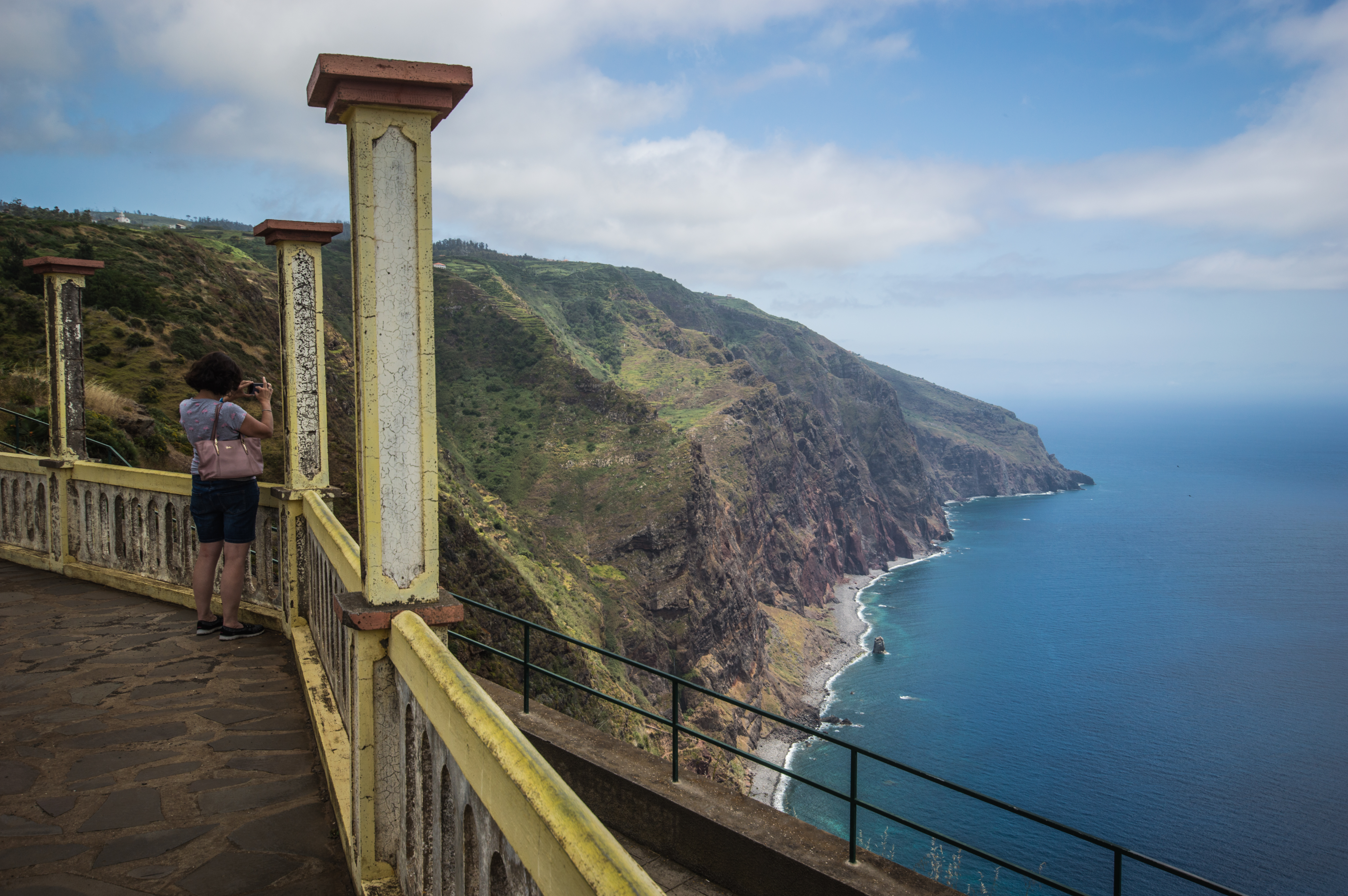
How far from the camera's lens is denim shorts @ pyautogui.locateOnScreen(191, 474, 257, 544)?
5.77m

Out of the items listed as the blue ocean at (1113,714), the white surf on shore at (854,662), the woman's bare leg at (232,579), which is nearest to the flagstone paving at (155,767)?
the woman's bare leg at (232,579)

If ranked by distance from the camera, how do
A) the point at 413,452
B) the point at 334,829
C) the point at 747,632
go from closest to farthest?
the point at 413,452
the point at 334,829
the point at 747,632

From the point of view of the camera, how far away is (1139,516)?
511ft

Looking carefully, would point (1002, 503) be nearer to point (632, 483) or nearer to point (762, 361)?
point (762, 361)

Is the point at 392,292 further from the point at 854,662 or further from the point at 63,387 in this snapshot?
the point at 854,662

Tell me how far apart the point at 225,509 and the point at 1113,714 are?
246ft

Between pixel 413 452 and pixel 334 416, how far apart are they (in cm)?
3839

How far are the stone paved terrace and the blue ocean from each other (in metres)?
31.2

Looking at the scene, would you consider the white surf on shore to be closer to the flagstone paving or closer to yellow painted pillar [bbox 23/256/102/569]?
yellow painted pillar [bbox 23/256/102/569]

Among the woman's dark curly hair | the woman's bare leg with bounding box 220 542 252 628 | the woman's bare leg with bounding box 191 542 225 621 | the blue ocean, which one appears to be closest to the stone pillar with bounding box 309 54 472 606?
the woman's dark curly hair

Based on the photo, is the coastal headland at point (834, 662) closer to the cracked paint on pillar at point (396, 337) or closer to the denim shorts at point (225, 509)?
the denim shorts at point (225, 509)

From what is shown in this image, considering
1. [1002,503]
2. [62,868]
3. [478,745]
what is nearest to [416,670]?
[478,745]

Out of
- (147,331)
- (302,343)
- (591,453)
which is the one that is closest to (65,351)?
(302,343)

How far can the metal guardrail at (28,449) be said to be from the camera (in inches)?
342
